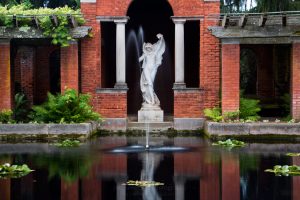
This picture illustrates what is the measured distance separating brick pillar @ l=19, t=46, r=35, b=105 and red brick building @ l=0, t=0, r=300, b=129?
3.96 meters

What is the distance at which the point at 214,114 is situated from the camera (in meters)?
20.0

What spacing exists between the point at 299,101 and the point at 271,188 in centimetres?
1021

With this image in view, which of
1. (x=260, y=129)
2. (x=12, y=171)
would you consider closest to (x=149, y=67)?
(x=260, y=129)

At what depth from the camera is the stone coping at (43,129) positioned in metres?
18.4

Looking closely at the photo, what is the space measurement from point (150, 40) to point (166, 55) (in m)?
0.85

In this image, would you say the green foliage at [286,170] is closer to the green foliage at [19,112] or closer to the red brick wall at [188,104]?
the red brick wall at [188,104]

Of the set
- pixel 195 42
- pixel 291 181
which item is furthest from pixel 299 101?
pixel 291 181

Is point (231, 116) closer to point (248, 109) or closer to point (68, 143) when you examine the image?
point (248, 109)

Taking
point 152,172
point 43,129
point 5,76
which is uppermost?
point 5,76

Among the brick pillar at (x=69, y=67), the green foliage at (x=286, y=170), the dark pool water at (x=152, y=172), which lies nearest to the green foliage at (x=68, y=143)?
the dark pool water at (x=152, y=172)

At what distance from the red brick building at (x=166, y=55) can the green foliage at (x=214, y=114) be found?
14.0 inches

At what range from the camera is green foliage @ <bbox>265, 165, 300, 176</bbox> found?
11.4 m

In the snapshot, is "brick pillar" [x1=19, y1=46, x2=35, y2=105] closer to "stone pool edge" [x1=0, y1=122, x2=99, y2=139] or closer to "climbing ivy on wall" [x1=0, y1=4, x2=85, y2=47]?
"climbing ivy on wall" [x1=0, y1=4, x2=85, y2=47]

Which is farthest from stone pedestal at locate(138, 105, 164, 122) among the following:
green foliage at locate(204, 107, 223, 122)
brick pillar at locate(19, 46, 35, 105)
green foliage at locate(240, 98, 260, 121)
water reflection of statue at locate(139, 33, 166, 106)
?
brick pillar at locate(19, 46, 35, 105)
